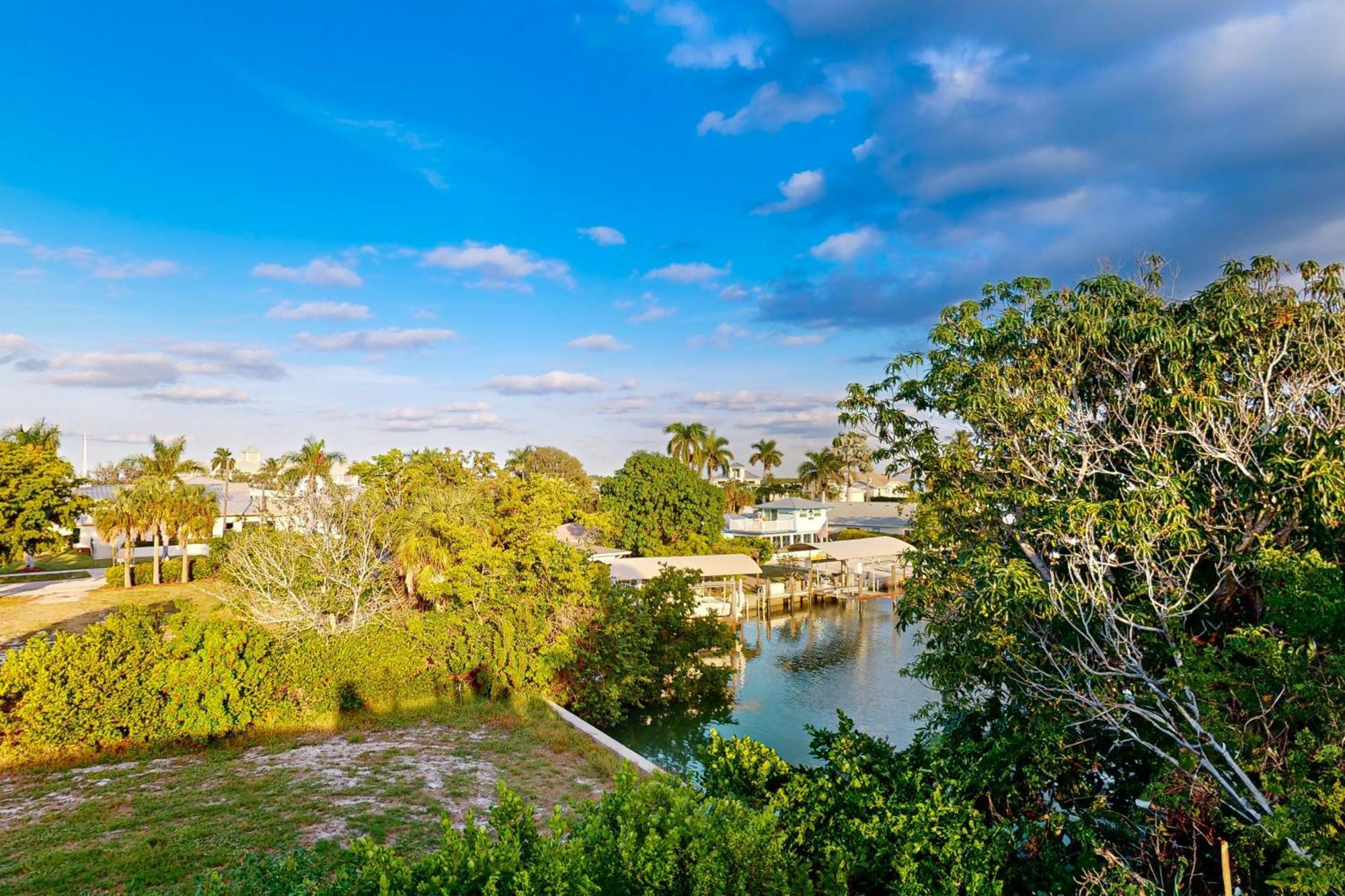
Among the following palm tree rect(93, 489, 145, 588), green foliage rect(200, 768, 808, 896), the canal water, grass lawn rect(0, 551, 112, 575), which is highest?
palm tree rect(93, 489, 145, 588)

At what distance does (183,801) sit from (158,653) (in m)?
4.14

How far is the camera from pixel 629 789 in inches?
230

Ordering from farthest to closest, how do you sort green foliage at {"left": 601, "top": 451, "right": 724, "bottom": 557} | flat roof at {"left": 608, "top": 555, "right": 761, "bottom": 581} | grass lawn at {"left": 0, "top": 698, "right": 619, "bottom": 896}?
green foliage at {"left": 601, "top": 451, "right": 724, "bottom": 557}
flat roof at {"left": 608, "top": 555, "right": 761, "bottom": 581}
grass lawn at {"left": 0, "top": 698, "right": 619, "bottom": 896}

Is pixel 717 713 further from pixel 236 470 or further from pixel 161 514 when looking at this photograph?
pixel 236 470

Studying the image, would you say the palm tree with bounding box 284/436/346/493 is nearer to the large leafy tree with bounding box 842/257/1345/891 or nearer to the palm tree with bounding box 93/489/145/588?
the palm tree with bounding box 93/489/145/588

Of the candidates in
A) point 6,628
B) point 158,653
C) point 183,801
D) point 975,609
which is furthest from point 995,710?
point 6,628

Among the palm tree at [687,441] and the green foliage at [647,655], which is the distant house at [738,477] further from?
the green foliage at [647,655]

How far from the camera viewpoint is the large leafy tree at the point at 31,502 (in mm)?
25047

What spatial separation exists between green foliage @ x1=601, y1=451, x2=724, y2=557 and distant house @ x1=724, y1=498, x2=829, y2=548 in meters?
Result: 6.65

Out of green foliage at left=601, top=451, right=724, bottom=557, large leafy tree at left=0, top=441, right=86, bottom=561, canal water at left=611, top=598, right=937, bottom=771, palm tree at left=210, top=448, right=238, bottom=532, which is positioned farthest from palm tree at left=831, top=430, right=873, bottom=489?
palm tree at left=210, top=448, right=238, bottom=532

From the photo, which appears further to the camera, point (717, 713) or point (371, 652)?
point (717, 713)

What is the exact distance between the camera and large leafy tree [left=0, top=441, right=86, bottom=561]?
2505 cm

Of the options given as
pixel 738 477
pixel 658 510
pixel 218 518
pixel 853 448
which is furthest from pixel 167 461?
pixel 738 477

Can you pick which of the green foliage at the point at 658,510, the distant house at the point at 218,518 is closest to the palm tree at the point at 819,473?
the green foliage at the point at 658,510
